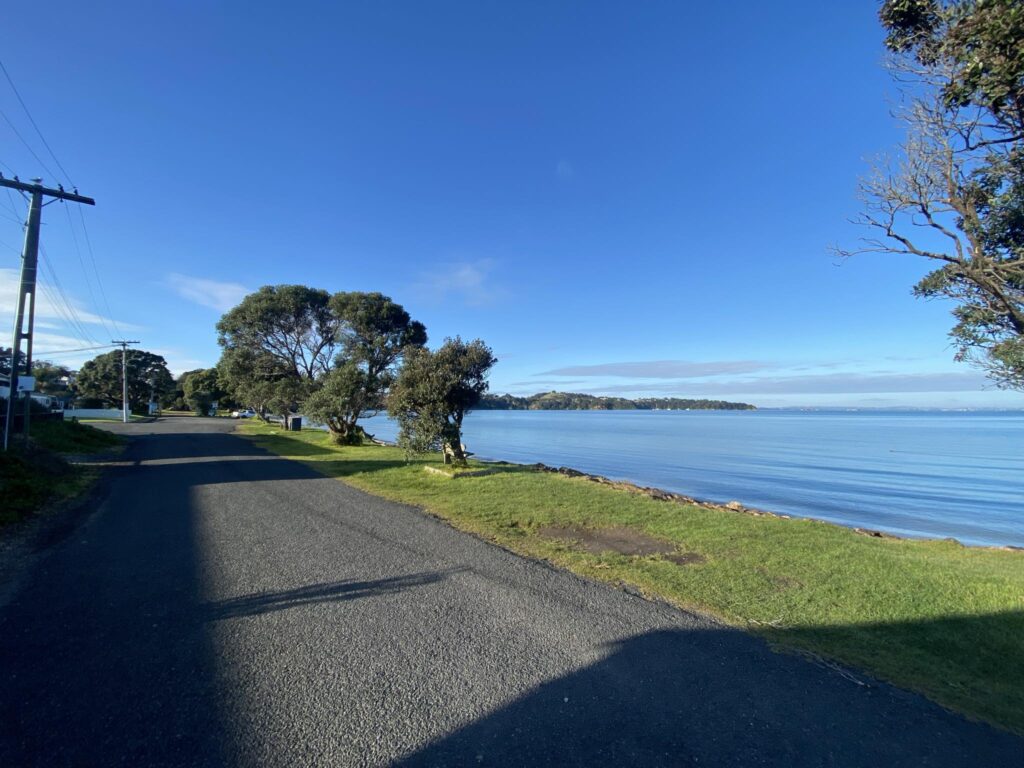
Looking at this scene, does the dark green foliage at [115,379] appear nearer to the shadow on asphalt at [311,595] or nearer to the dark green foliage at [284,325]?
the dark green foliage at [284,325]

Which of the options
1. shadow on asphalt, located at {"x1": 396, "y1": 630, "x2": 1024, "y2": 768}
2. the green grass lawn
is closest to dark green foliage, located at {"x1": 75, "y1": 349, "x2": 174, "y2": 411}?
the green grass lawn

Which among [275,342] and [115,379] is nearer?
[275,342]

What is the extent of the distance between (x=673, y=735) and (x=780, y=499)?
56.3 ft

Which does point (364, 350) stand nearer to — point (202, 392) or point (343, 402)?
point (343, 402)

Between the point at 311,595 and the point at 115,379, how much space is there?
261 feet

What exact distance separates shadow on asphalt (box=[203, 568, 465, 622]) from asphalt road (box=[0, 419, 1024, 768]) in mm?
31

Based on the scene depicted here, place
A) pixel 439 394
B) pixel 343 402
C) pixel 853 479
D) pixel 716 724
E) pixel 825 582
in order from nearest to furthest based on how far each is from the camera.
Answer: pixel 716 724, pixel 825 582, pixel 439 394, pixel 853 479, pixel 343 402

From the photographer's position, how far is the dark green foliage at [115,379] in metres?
65.8

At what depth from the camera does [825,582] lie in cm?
550

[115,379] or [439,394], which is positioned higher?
[115,379]

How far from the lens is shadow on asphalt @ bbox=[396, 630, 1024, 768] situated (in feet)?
8.82

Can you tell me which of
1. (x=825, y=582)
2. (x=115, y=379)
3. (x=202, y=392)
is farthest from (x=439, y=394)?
(x=202, y=392)

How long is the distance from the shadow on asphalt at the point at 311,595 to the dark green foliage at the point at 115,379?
77.0 meters

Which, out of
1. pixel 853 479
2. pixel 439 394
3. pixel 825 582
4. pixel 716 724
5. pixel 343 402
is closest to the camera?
pixel 716 724
